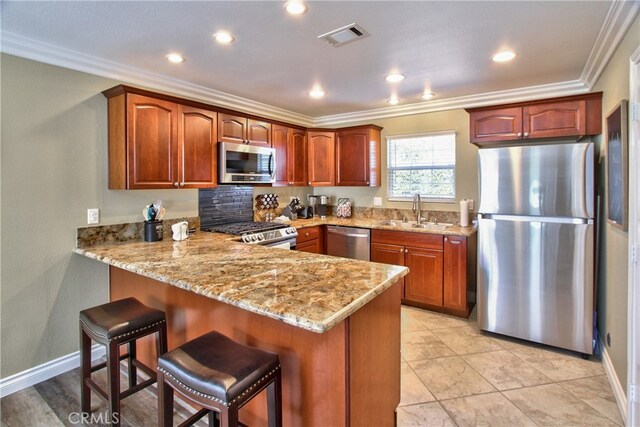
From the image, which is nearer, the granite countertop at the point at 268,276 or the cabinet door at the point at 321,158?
the granite countertop at the point at 268,276

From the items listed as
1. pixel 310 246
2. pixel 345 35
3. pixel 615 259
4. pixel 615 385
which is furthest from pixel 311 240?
Answer: pixel 615 385

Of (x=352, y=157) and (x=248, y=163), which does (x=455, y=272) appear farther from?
(x=248, y=163)

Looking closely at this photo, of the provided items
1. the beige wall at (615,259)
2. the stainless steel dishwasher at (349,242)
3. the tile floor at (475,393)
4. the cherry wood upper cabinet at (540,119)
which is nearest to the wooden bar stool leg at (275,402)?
the tile floor at (475,393)

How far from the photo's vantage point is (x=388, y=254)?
3961mm

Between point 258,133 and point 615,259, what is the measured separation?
3.40 meters

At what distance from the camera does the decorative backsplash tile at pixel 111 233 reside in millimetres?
2693

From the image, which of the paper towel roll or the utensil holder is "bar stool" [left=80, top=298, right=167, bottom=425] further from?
the paper towel roll

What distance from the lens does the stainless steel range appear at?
3.31 metres

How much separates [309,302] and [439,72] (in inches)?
102

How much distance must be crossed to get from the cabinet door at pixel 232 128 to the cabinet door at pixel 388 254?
1.98 meters

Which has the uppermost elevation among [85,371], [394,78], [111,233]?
[394,78]

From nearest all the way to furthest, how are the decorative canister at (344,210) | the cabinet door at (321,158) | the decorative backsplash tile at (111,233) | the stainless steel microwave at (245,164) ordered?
the decorative backsplash tile at (111,233)
the stainless steel microwave at (245,164)
the cabinet door at (321,158)
the decorative canister at (344,210)

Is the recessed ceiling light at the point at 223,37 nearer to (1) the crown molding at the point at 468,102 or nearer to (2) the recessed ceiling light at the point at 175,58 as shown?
(2) the recessed ceiling light at the point at 175,58

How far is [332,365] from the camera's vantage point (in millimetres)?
1484
